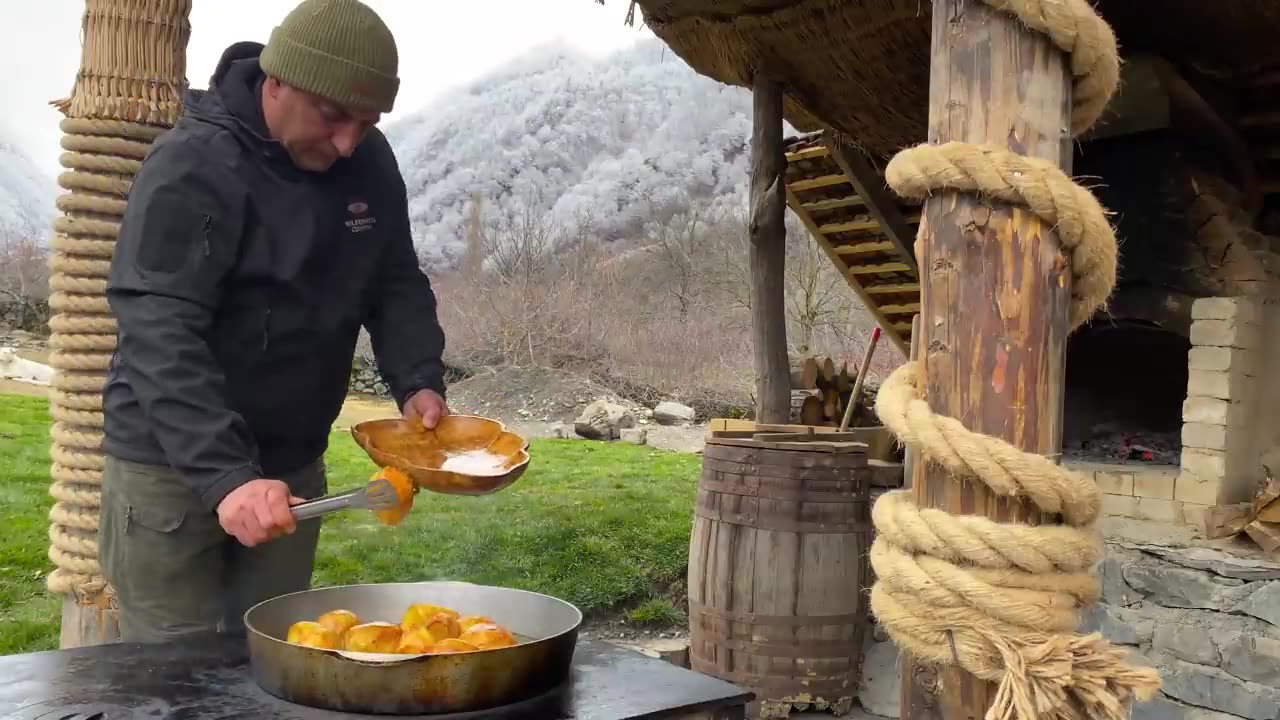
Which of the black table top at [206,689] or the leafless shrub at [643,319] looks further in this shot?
the leafless shrub at [643,319]

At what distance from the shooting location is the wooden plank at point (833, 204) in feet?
17.6

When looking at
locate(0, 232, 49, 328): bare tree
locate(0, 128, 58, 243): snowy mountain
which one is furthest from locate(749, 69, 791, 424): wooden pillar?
locate(0, 128, 58, 243): snowy mountain

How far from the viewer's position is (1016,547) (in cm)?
115

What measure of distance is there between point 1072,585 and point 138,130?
2.21 m

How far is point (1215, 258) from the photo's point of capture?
4.01 m

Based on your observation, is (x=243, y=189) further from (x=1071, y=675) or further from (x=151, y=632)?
(x=1071, y=675)

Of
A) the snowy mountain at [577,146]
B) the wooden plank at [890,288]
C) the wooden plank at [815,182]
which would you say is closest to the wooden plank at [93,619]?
the wooden plank at [815,182]

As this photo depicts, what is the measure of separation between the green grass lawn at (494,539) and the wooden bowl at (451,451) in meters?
2.70

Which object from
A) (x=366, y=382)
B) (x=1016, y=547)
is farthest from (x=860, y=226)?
(x=366, y=382)

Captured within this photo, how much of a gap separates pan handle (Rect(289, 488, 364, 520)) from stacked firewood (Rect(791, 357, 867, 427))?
3.71m

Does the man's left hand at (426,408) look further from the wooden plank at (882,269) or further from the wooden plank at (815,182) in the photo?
the wooden plank at (882,269)

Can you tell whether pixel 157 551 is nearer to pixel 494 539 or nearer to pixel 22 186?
pixel 494 539

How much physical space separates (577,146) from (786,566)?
38.1 metres

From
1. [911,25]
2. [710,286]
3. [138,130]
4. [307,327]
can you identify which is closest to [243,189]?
[307,327]
